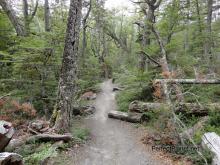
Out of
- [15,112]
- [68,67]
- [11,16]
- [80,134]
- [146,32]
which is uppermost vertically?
[11,16]

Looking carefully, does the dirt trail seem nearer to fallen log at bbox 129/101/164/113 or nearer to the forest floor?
Answer: the forest floor

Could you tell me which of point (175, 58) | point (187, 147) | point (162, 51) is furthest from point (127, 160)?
point (175, 58)

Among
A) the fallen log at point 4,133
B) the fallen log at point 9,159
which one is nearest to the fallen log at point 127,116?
the fallen log at point 4,133

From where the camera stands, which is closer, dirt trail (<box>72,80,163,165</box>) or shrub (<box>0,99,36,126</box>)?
dirt trail (<box>72,80,163,165</box>)

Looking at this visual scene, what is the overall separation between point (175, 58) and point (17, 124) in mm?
9121

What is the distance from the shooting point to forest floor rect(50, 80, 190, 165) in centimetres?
658

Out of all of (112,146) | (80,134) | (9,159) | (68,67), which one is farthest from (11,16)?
(9,159)

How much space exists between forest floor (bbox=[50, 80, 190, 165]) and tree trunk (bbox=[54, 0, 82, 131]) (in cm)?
121

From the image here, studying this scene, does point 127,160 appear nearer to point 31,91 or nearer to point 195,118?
point 195,118

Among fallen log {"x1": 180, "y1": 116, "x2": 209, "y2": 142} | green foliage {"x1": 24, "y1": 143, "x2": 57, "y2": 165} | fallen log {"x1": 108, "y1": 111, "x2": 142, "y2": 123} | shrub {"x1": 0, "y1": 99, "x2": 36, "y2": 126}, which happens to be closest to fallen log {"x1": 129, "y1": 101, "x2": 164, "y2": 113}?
fallen log {"x1": 108, "y1": 111, "x2": 142, "y2": 123}

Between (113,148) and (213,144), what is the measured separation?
2960 millimetres

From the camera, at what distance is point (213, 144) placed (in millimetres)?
6348

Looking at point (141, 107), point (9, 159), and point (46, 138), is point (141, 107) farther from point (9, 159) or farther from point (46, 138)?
point (9, 159)

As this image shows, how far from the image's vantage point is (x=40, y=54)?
10477 millimetres
